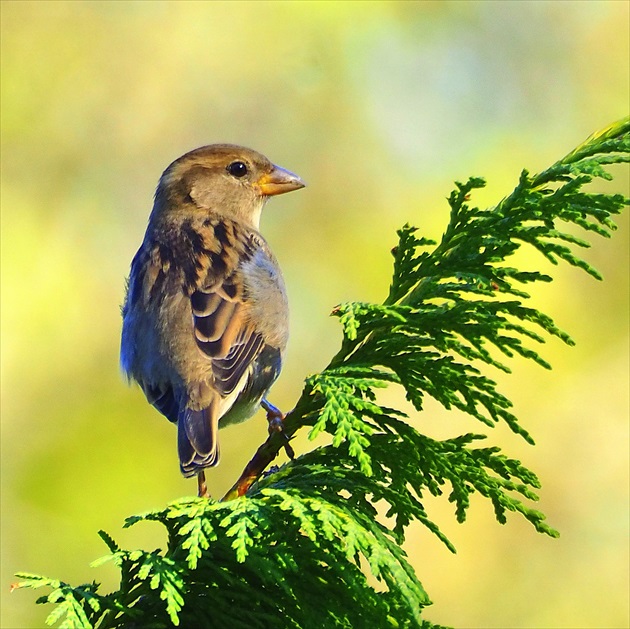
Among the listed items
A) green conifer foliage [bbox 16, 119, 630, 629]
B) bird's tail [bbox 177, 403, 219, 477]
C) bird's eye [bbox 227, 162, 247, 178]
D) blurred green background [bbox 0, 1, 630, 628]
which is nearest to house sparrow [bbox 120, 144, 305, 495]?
bird's tail [bbox 177, 403, 219, 477]

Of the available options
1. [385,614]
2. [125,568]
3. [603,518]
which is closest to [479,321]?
[385,614]

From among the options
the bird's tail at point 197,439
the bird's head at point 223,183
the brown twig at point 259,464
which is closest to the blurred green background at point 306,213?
the bird's head at point 223,183

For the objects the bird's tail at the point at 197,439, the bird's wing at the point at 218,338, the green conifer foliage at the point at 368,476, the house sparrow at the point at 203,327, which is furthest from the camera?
the house sparrow at the point at 203,327

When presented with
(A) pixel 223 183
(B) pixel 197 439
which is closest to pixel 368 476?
(B) pixel 197 439

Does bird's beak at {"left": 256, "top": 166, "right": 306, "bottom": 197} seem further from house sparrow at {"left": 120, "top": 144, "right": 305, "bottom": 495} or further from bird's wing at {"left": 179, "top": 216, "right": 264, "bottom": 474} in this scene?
bird's wing at {"left": 179, "top": 216, "right": 264, "bottom": 474}

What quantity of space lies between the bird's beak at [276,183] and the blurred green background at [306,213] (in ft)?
3.84

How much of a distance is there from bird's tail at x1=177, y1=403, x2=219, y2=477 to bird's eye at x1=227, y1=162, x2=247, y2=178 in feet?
5.10

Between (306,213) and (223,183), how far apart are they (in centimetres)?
178

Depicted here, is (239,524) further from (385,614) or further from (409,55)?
(409,55)

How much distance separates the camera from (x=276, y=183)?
429 cm

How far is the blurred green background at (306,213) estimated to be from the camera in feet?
16.7

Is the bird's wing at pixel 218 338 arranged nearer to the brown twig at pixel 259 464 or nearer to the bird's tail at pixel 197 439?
the bird's tail at pixel 197 439

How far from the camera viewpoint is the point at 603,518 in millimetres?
5387

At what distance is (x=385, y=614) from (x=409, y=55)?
5736mm
